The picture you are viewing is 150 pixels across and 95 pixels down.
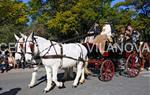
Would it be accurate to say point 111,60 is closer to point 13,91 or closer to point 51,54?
point 51,54

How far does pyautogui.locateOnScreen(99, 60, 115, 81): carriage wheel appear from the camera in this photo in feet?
43.0

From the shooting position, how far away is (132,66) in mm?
14227

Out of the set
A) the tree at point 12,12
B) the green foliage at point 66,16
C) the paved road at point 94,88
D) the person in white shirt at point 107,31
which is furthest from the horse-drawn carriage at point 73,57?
the green foliage at point 66,16

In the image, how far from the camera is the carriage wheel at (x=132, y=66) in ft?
46.4

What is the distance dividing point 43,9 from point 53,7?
89 centimetres

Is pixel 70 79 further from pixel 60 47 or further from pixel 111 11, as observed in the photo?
pixel 111 11

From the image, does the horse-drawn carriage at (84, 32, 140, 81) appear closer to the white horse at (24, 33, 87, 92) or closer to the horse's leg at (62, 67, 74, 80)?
the horse's leg at (62, 67, 74, 80)

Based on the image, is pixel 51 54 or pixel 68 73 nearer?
pixel 51 54

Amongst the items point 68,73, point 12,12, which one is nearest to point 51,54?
point 68,73

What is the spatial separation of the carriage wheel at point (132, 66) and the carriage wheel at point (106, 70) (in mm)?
965

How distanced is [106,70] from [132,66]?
1.51 metres

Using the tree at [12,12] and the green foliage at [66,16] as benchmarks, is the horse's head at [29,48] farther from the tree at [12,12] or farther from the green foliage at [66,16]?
the green foliage at [66,16]

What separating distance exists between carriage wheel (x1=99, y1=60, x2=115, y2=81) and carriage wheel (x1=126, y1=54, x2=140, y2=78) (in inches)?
38.0

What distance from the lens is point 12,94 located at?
11.4m
